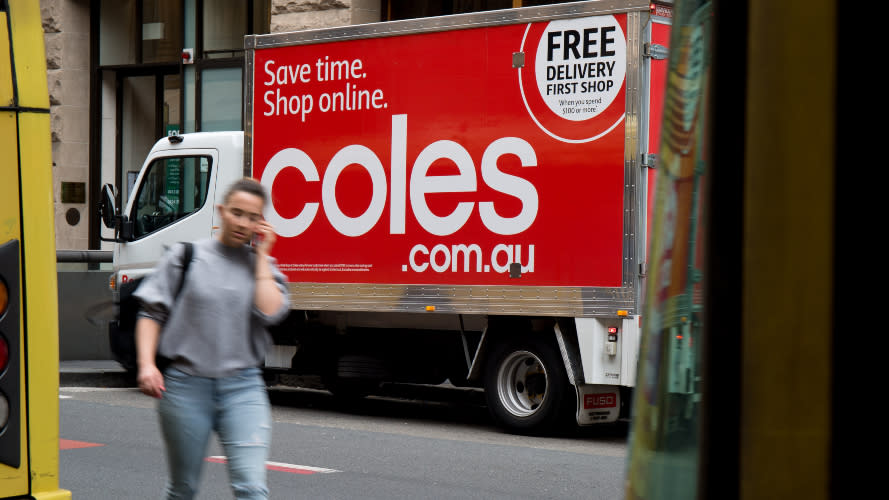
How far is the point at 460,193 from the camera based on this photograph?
10922mm

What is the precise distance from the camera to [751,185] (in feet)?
4.53

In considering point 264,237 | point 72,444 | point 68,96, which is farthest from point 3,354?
point 68,96

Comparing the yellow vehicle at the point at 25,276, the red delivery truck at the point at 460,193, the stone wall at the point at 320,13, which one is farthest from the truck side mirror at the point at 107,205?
the yellow vehicle at the point at 25,276

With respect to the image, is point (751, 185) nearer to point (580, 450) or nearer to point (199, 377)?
point (199, 377)

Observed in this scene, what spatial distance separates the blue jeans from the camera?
4.65 m

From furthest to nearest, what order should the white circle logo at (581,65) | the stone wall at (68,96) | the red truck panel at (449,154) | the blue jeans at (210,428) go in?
the stone wall at (68,96) < the red truck panel at (449,154) < the white circle logo at (581,65) < the blue jeans at (210,428)

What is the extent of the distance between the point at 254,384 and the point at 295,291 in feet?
24.5

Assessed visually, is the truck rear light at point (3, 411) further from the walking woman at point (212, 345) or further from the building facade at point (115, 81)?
the building facade at point (115, 81)

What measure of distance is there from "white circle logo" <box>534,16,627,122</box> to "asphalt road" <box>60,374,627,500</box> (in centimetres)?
283

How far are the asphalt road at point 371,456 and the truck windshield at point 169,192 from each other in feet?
6.31

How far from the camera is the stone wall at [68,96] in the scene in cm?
2019

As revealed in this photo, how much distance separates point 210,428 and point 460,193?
6366 millimetres

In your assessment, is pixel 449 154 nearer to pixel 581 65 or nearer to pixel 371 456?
pixel 581 65

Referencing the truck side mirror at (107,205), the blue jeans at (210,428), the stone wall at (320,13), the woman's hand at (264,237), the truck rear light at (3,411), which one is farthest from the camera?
the stone wall at (320,13)
